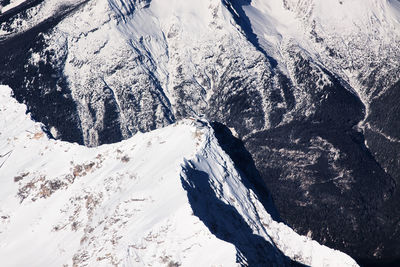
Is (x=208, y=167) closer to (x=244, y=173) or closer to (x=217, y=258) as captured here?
(x=244, y=173)

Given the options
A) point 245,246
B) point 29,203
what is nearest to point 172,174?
point 245,246

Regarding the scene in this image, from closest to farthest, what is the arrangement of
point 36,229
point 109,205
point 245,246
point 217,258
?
point 217,258 → point 245,246 → point 109,205 → point 36,229

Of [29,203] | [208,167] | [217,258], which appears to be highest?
[29,203]

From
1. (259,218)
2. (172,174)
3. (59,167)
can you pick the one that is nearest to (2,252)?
(59,167)

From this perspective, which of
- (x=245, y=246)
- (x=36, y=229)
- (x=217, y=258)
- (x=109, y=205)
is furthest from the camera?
(x=36, y=229)

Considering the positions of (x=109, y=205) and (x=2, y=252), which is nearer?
(x=109, y=205)

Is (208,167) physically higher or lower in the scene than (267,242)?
higher
